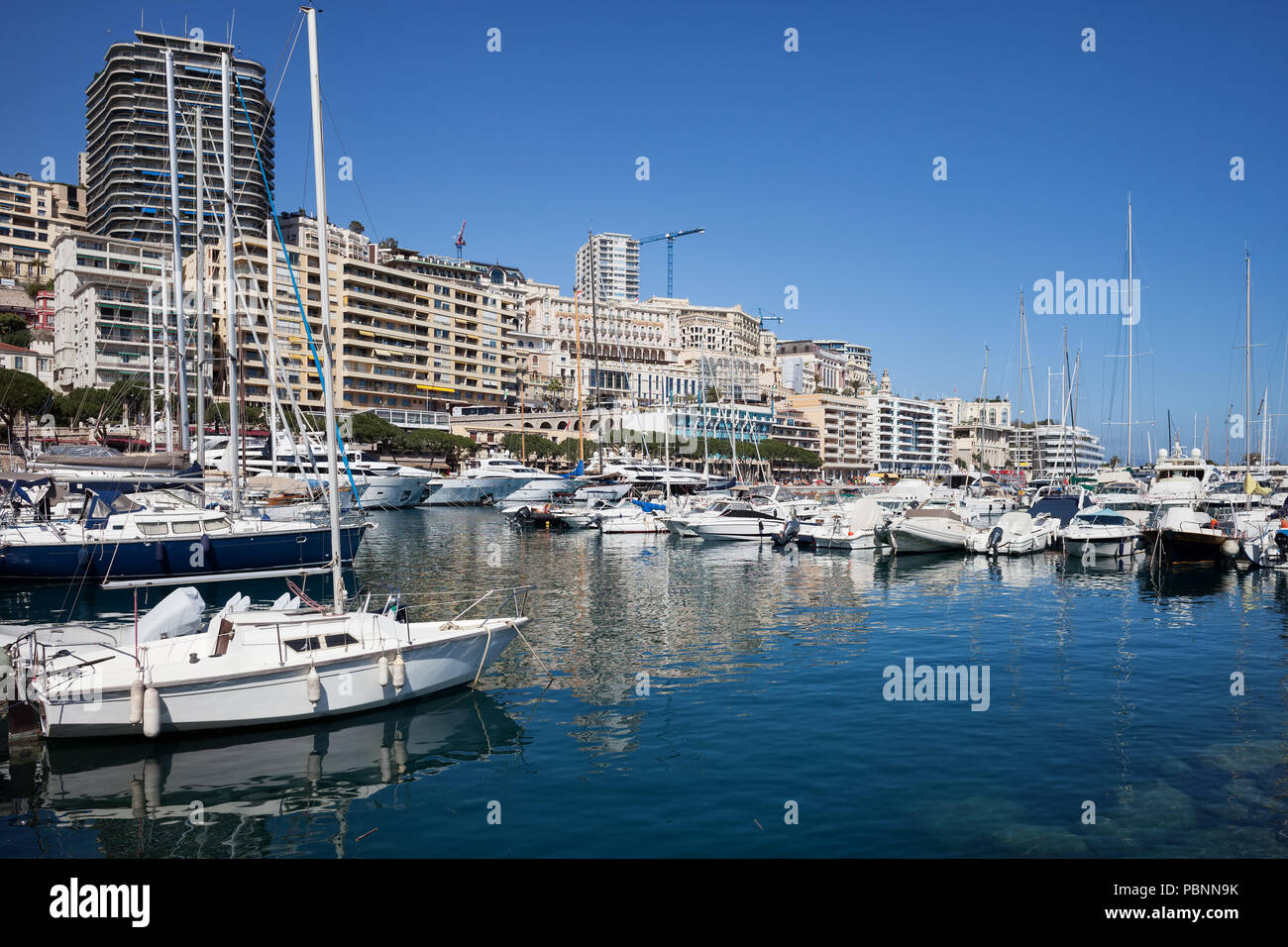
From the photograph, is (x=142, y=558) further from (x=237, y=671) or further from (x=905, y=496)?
(x=905, y=496)

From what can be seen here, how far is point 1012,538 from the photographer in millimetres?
43688

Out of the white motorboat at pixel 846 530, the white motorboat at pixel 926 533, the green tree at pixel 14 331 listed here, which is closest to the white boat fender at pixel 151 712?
the white motorboat at pixel 926 533

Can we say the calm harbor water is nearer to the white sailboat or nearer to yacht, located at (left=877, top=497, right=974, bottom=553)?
the white sailboat

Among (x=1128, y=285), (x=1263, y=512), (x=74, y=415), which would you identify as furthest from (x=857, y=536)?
(x=74, y=415)

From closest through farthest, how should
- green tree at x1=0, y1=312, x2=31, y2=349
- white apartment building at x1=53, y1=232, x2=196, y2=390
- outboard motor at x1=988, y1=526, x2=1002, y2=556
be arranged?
1. outboard motor at x1=988, y1=526, x2=1002, y2=556
2. white apartment building at x1=53, y1=232, x2=196, y2=390
3. green tree at x1=0, y1=312, x2=31, y2=349

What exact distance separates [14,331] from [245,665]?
12494cm

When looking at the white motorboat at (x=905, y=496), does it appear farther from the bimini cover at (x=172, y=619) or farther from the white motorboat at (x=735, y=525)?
the bimini cover at (x=172, y=619)

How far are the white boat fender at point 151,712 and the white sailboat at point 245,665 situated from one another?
0.02 m

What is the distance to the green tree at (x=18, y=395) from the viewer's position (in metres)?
71.8

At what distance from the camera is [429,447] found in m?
110

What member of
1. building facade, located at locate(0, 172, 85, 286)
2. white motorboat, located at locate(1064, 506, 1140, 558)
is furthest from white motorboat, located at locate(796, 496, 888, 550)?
building facade, located at locate(0, 172, 85, 286)

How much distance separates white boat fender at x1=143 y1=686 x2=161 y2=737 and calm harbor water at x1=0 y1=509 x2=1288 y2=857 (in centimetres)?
52

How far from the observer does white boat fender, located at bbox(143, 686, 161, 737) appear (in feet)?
44.7
